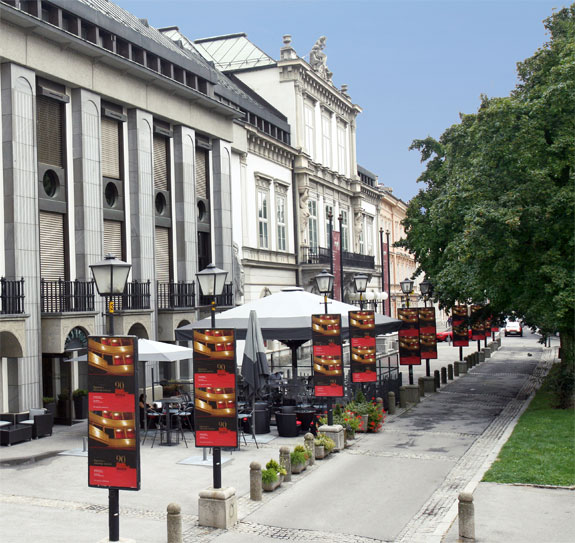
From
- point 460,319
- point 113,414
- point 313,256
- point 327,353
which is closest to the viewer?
point 113,414

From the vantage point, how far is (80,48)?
74.1ft

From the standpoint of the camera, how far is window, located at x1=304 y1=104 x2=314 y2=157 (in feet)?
146

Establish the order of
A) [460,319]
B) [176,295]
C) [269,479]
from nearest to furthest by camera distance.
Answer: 1. [269,479]
2. [176,295]
3. [460,319]

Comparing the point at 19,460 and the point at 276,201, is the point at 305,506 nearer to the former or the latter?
the point at 19,460

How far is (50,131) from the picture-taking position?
22.0 m

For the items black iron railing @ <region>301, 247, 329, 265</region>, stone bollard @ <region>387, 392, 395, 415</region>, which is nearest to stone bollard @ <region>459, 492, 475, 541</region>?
stone bollard @ <region>387, 392, 395, 415</region>

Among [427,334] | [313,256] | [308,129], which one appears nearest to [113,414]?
[427,334]

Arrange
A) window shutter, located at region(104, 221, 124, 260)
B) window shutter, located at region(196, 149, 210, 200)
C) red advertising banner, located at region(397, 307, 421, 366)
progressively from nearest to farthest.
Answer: window shutter, located at region(104, 221, 124, 260) → red advertising banner, located at region(397, 307, 421, 366) → window shutter, located at region(196, 149, 210, 200)

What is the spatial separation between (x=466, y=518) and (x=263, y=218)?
1133 inches

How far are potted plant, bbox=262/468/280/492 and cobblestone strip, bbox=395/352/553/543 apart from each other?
2630 mm

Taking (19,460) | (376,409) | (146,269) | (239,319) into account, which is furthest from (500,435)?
(146,269)

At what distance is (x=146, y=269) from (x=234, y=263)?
25.5ft

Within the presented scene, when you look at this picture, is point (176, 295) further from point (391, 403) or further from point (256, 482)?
point (256, 482)

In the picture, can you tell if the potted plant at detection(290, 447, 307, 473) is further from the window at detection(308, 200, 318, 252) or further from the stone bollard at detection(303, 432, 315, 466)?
the window at detection(308, 200, 318, 252)
